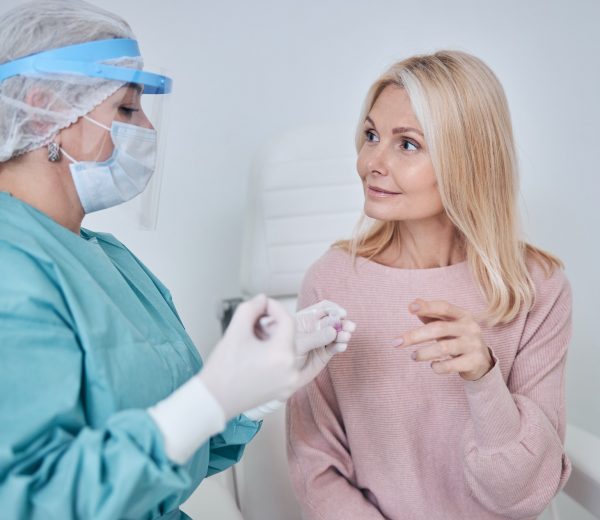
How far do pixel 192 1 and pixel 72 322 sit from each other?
1219mm

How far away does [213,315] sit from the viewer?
1978 millimetres

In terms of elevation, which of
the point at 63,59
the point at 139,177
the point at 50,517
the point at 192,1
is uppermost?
the point at 192,1

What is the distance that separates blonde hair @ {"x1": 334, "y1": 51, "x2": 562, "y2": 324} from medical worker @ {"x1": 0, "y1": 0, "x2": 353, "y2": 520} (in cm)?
32

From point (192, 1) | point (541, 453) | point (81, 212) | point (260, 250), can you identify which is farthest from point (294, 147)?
point (541, 453)

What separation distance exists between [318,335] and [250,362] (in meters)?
0.30

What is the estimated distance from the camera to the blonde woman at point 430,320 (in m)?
1.27

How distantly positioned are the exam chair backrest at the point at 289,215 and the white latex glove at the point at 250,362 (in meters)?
0.79

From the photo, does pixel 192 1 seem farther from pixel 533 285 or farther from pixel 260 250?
pixel 533 285

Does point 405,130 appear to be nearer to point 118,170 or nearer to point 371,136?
point 371,136

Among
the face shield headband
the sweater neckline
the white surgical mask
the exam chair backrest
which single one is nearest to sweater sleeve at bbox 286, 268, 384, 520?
the sweater neckline

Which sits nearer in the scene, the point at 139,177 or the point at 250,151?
the point at 139,177

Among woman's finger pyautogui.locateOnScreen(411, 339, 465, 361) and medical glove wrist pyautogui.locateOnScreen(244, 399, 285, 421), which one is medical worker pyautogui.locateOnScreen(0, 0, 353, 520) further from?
woman's finger pyautogui.locateOnScreen(411, 339, 465, 361)

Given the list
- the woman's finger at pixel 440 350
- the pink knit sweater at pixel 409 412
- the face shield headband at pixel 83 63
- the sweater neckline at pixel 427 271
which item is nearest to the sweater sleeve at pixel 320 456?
the pink knit sweater at pixel 409 412

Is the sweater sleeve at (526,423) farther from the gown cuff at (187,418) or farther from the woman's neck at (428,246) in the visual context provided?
the gown cuff at (187,418)
